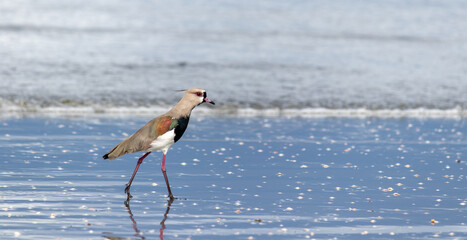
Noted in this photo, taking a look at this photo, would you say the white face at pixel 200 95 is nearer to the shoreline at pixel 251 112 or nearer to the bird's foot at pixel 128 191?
the bird's foot at pixel 128 191

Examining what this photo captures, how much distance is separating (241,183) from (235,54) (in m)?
17.1

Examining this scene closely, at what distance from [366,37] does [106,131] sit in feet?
66.0

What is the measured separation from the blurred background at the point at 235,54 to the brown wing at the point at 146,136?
24.8ft

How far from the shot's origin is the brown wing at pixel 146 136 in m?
7.84

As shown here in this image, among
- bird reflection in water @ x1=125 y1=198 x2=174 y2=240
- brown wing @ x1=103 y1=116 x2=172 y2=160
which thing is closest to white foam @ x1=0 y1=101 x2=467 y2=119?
brown wing @ x1=103 y1=116 x2=172 y2=160

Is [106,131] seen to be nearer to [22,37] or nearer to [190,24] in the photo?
[22,37]

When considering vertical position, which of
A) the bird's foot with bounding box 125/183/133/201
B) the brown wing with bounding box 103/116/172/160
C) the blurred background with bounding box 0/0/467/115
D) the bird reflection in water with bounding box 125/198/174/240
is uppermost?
the blurred background with bounding box 0/0/467/115

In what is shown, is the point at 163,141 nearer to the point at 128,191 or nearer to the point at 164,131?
the point at 164,131

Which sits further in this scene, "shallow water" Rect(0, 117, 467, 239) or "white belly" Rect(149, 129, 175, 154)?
"white belly" Rect(149, 129, 175, 154)

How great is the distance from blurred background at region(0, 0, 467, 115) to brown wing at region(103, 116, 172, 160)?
7560 mm

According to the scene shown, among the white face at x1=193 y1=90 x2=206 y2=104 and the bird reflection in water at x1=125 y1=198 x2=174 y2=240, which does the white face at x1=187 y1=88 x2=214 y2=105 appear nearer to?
the white face at x1=193 y1=90 x2=206 y2=104

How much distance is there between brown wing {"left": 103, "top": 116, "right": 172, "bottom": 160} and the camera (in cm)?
784

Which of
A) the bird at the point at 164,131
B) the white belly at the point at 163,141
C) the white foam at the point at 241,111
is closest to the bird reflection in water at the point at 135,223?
the bird at the point at 164,131

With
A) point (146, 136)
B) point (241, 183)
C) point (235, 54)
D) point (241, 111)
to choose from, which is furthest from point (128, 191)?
point (235, 54)
